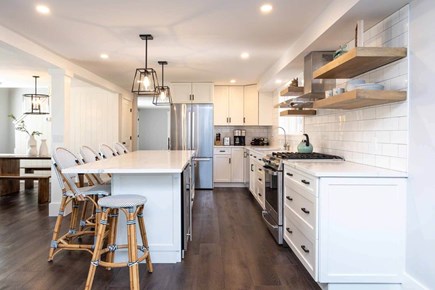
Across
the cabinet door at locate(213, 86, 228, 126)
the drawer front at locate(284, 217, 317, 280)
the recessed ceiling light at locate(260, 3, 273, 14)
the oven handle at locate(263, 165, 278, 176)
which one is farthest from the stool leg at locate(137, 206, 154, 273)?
the cabinet door at locate(213, 86, 228, 126)

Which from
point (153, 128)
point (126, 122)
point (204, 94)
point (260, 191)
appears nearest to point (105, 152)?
point (260, 191)

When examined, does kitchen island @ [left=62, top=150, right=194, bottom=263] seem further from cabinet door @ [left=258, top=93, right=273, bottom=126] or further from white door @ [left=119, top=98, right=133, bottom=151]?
white door @ [left=119, top=98, right=133, bottom=151]

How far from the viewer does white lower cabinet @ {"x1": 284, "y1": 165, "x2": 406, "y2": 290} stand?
2.14 m

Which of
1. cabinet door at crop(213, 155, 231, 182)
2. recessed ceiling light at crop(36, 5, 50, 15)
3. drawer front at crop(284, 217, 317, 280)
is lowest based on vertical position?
drawer front at crop(284, 217, 317, 280)

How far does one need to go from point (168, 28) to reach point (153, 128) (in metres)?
6.87

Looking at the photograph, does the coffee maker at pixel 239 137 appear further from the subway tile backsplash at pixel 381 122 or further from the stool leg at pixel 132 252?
the stool leg at pixel 132 252

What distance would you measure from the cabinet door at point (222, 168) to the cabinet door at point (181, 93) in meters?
1.42

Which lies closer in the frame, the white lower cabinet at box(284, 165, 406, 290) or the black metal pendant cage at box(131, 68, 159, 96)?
the white lower cabinet at box(284, 165, 406, 290)

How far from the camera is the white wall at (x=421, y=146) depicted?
1924 mm

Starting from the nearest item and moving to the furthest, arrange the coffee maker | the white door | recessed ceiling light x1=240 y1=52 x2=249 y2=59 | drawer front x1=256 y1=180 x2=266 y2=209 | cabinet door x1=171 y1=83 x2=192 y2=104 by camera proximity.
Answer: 1. recessed ceiling light x1=240 y1=52 x2=249 y2=59
2. drawer front x1=256 y1=180 x2=266 y2=209
3. cabinet door x1=171 y1=83 x2=192 y2=104
4. the coffee maker
5. the white door

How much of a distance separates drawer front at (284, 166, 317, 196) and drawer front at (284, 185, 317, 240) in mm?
62

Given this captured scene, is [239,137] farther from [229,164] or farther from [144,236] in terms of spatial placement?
[144,236]

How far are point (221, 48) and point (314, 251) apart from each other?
9.08 feet

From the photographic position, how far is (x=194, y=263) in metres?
2.71
